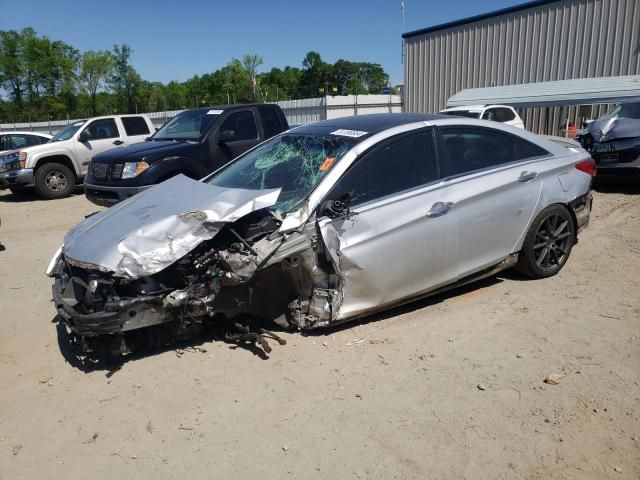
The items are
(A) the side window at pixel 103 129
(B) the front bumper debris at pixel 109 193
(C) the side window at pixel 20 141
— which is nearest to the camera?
(B) the front bumper debris at pixel 109 193

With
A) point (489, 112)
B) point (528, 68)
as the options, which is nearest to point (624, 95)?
point (489, 112)

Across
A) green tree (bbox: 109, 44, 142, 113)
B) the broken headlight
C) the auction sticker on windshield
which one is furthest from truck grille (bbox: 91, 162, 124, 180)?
green tree (bbox: 109, 44, 142, 113)

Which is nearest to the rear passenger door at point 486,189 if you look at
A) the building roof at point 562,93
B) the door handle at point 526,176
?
the door handle at point 526,176

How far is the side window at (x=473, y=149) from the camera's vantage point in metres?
4.39

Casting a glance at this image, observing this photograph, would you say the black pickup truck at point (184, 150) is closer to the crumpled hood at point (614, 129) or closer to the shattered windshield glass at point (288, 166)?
the shattered windshield glass at point (288, 166)

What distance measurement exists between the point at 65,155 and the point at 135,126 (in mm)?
1878

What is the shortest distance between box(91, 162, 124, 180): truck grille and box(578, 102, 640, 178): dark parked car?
26.9 ft

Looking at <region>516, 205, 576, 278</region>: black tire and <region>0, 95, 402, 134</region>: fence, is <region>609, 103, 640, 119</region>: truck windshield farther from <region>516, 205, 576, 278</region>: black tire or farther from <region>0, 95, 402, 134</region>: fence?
<region>0, 95, 402, 134</region>: fence

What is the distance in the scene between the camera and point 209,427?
3.05m

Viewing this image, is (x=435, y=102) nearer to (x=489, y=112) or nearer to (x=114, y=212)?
(x=489, y=112)

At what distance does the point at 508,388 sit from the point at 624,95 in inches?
438

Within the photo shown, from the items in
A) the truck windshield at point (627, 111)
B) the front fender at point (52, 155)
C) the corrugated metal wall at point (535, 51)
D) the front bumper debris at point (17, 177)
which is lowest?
the front bumper debris at point (17, 177)

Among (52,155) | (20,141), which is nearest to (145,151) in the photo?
(52,155)

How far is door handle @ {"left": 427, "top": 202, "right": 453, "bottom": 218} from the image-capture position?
4062 mm
